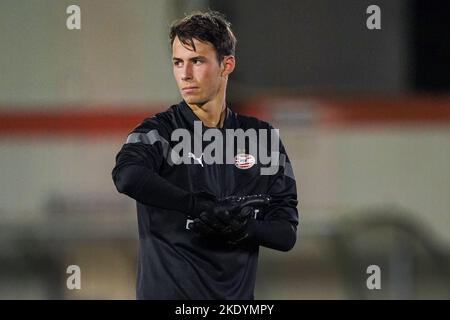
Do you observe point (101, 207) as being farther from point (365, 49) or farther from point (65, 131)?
point (365, 49)

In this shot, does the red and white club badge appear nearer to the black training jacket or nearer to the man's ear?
the black training jacket

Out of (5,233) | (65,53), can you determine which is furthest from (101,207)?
(65,53)

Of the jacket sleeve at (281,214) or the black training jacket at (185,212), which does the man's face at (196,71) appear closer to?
the black training jacket at (185,212)

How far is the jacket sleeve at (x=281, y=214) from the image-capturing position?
1429 millimetres

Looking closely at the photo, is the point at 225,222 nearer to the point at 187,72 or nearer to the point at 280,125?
the point at 187,72

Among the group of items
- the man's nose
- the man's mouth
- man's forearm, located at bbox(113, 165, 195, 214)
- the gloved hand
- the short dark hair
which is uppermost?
the short dark hair

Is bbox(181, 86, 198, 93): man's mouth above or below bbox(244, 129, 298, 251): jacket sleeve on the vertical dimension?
above

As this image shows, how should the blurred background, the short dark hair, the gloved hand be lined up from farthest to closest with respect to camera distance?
the blurred background
the short dark hair
the gloved hand

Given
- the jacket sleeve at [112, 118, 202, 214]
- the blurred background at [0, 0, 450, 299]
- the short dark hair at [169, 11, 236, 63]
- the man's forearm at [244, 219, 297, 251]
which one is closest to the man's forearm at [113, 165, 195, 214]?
the jacket sleeve at [112, 118, 202, 214]

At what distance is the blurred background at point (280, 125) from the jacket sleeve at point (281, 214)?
1390mm

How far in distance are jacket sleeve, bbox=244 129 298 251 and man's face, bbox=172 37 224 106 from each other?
150mm

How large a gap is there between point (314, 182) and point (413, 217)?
34 centimetres

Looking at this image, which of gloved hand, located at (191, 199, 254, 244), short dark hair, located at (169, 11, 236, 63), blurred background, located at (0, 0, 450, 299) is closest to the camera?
gloved hand, located at (191, 199, 254, 244)

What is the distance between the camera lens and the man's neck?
147 centimetres
